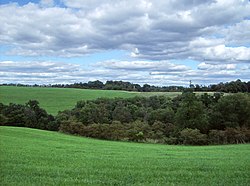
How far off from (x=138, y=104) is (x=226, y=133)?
130ft

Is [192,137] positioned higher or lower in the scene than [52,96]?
lower

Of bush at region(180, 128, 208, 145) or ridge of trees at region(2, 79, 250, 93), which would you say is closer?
bush at region(180, 128, 208, 145)

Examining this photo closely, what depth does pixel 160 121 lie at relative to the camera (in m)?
79.7

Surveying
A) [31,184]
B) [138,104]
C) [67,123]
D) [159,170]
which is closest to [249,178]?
[159,170]

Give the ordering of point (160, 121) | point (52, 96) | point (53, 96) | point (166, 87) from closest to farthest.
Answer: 1. point (160, 121)
2. point (52, 96)
3. point (53, 96)
4. point (166, 87)

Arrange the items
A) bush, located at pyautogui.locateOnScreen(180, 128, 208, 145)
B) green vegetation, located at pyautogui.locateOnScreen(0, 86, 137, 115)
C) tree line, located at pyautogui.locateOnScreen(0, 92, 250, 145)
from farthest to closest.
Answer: green vegetation, located at pyautogui.locateOnScreen(0, 86, 137, 115) < tree line, located at pyautogui.locateOnScreen(0, 92, 250, 145) < bush, located at pyautogui.locateOnScreen(180, 128, 208, 145)

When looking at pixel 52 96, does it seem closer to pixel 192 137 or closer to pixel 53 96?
pixel 53 96

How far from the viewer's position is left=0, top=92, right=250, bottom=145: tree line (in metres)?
65.9

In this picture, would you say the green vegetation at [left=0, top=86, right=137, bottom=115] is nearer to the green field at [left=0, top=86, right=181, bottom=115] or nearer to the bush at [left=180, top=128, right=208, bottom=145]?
the green field at [left=0, top=86, right=181, bottom=115]

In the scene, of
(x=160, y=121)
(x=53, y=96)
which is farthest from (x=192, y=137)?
(x=53, y=96)

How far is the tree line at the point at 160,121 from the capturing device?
2594 inches

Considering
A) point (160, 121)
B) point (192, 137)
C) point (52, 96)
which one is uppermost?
point (52, 96)

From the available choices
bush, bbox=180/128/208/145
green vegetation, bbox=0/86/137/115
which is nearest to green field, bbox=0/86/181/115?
green vegetation, bbox=0/86/137/115

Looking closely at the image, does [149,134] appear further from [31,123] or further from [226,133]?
[31,123]
